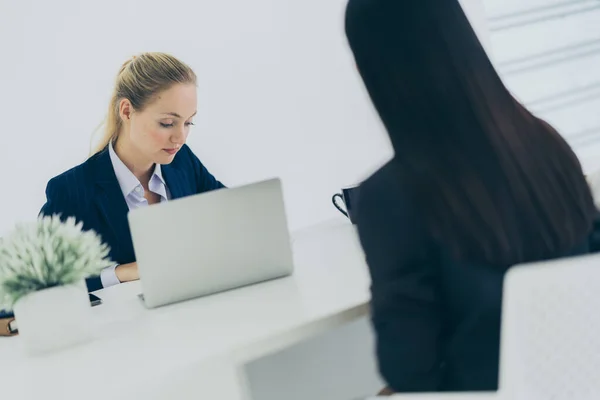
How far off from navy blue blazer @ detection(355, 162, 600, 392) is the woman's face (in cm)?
143

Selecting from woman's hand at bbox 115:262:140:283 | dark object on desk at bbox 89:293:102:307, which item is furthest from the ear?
dark object on desk at bbox 89:293:102:307

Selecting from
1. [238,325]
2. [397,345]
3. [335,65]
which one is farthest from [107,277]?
[335,65]

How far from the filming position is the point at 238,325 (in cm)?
133

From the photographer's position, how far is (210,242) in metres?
1.59

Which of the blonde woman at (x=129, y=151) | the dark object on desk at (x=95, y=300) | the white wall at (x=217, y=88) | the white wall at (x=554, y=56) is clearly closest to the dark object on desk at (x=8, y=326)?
the dark object on desk at (x=95, y=300)

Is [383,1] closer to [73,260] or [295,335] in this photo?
[295,335]

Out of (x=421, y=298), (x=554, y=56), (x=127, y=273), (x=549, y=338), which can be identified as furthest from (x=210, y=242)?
(x=554, y=56)

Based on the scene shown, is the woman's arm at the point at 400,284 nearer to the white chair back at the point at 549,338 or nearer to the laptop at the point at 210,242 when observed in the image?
the white chair back at the point at 549,338

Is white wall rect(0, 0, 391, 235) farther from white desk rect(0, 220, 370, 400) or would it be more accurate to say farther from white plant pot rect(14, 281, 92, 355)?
white plant pot rect(14, 281, 92, 355)

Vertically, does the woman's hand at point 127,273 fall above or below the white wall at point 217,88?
below

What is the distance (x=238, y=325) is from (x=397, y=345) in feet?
1.01

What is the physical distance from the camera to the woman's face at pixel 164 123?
2.47 metres

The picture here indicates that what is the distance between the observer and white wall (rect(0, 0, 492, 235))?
3.07m

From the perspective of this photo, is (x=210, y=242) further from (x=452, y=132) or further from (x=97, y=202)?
(x=97, y=202)
